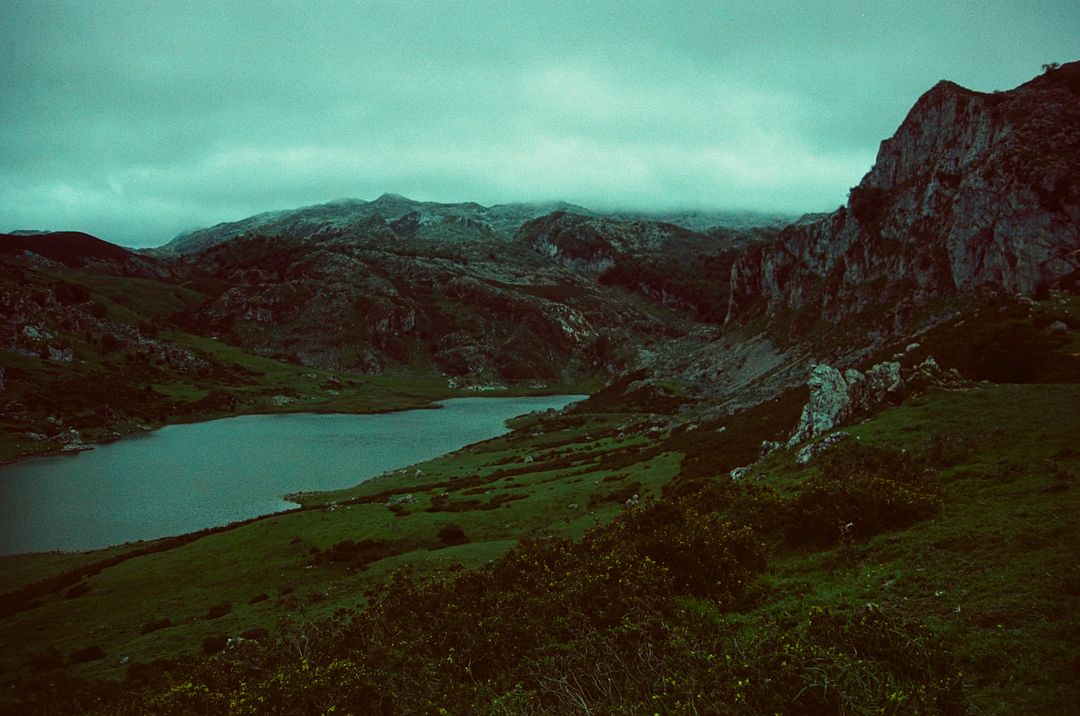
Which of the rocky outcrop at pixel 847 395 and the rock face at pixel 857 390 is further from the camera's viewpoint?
the rock face at pixel 857 390

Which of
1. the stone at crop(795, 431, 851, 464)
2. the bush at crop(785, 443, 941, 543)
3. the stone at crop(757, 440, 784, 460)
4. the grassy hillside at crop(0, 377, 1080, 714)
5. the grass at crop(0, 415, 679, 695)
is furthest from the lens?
the stone at crop(757, 440, 784, 460)

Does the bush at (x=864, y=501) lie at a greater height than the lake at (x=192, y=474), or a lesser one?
greater

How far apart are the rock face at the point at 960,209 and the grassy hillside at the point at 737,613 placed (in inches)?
1986

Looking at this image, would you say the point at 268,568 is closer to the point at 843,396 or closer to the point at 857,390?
the point at 843,396

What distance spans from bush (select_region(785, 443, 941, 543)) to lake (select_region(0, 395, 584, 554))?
7061cm

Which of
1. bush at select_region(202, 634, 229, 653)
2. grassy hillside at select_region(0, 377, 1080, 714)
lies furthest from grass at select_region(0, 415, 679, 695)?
bush at select_region(202, 634, 229, 653)

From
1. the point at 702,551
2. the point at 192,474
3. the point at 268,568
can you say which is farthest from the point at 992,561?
the point at 192,474

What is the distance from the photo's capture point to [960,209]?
267 feet

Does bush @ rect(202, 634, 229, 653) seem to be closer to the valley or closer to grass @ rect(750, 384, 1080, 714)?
the valley

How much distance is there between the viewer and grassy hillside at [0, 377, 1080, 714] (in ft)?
40.3

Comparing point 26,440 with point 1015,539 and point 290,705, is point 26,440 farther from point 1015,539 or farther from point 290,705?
point 1015,539

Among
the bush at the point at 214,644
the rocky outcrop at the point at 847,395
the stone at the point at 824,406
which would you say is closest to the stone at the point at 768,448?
the rocky outcrop at the point at 847,395

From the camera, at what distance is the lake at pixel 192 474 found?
72938mm

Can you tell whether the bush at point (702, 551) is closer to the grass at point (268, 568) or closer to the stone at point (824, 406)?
the grass at point (268, 568)
